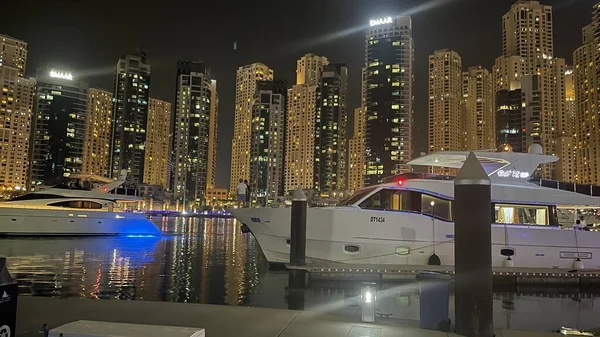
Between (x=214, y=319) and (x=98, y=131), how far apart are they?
18623 centimetres

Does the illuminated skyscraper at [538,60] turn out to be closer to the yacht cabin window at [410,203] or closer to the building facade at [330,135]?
the building facade at [330,135]

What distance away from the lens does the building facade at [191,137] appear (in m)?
183

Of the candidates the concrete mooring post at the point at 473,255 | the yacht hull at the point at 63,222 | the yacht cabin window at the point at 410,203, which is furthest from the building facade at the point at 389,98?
the concrete mooring post at the point at 473,255

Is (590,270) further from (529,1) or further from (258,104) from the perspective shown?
(529,1)

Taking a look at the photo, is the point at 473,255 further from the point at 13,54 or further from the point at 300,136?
the point at 13,54

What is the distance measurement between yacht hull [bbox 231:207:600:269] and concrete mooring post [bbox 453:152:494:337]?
8886 mm

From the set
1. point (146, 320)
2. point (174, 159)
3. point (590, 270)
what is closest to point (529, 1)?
point (174, 159)

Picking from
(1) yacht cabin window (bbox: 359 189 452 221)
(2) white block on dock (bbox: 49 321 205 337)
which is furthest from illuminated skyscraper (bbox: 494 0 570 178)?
(2) white block on dock (bbox: 49 321 205 337)

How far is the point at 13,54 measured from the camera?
16938 cm

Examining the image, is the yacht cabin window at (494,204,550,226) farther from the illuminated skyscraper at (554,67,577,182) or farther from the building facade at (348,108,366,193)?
the building facade at (348,108,366,193)

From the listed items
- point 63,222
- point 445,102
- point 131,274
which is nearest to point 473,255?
point 131,274

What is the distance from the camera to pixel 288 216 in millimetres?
16891

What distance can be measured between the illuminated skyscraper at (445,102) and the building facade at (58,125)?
4842 inches

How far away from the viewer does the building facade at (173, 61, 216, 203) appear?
601 ft
